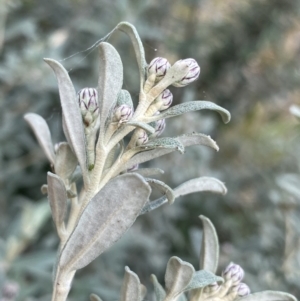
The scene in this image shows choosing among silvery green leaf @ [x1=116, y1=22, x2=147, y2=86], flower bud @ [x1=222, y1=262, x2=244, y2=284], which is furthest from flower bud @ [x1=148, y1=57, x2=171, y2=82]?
flower bud @ [x1=222, y1=262, x2=244, y2=284]

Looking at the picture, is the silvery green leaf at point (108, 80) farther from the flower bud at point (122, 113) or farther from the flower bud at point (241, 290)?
the flower bud at point (241, 290)

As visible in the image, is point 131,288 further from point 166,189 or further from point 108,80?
point 108,80

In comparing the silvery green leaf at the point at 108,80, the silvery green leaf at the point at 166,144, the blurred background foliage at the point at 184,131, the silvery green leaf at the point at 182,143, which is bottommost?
the blurred background foliage at the point at 184,131

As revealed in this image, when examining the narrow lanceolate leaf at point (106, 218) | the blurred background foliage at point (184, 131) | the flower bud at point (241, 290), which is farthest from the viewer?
the blurred background foliage at point (184, 131)

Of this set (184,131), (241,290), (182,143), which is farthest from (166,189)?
(184,131)

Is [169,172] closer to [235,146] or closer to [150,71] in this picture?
[235,146]

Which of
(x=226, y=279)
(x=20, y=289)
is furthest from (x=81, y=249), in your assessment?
(x=20, y=289)

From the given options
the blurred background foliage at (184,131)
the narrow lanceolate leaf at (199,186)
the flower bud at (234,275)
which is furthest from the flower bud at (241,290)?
the blurred background foliage at (184,131)

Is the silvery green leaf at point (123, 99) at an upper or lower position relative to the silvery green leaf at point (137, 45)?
lower
